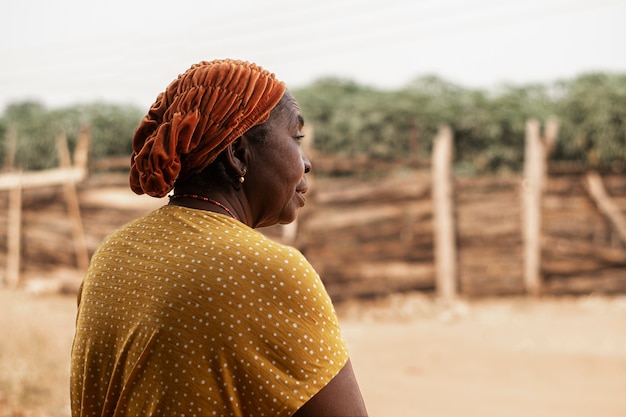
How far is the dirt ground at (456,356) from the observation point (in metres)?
6.25

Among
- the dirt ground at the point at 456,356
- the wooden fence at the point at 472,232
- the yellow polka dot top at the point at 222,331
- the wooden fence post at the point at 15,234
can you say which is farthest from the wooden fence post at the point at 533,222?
the yellow polka dot top at the point at 222,331

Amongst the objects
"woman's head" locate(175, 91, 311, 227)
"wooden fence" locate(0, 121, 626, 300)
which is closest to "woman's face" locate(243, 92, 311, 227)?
"woman's head" locate(175, 91, 311, 227)

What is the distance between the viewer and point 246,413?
1381 millimetres

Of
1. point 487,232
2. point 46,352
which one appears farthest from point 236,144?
point 487,232

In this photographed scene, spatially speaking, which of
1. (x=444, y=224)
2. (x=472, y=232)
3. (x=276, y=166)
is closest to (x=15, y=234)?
(x=444, y=224)

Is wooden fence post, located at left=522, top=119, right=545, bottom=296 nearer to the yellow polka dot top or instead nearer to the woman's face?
the woman's face

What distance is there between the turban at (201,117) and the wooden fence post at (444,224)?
9.40 m

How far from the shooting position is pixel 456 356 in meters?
8.25

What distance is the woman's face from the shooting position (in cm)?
162

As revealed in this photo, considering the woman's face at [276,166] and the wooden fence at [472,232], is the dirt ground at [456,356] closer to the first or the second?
the wooden fence at [472,232]

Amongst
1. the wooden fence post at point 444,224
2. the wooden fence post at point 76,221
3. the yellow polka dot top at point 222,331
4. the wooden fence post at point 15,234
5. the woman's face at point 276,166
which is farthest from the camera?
the wooden fence post at point 15,234

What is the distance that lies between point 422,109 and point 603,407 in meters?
13.3

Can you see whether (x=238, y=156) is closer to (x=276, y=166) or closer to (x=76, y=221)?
(x=276, y=166)

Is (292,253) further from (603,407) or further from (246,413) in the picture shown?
(603,407)
